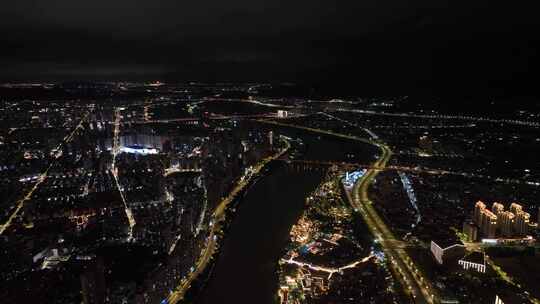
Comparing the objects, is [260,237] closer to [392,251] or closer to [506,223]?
[392,251]

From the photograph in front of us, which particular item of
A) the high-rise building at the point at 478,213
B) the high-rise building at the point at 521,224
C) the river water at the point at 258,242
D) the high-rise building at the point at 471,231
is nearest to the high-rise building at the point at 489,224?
the high-rise building at the point at 478,213

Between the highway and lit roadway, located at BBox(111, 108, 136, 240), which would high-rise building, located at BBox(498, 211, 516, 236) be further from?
lit roadway, located at BBox(111, 108, 136, 240)

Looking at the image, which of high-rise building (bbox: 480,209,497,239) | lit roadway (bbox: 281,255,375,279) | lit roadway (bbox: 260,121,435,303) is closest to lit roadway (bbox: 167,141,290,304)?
lit roadway (bbox: 281,255,375,279)

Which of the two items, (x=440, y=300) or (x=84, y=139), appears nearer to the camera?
(x=440, y=300)

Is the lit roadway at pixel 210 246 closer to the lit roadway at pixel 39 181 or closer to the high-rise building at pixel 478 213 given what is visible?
the lit roadway at pixel 39 181

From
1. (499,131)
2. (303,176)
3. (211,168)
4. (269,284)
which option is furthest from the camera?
(499,131)

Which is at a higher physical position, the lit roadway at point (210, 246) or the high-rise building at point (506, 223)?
the high-rise building at point (506, 223)

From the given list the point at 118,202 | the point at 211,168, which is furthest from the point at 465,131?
the point at 118,202

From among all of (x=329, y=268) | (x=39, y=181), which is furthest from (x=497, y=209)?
(x=39, y=181)

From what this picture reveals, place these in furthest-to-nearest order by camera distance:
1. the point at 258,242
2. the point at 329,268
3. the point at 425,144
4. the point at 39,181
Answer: the point at 425,144
the point at 39,181
the point at 258,242
the point at 329,268

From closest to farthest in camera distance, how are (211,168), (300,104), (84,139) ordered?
1. (211,168)
2. (84,139)
3. (300,104)

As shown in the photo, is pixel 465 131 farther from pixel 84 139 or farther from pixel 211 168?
pixel 84 139
